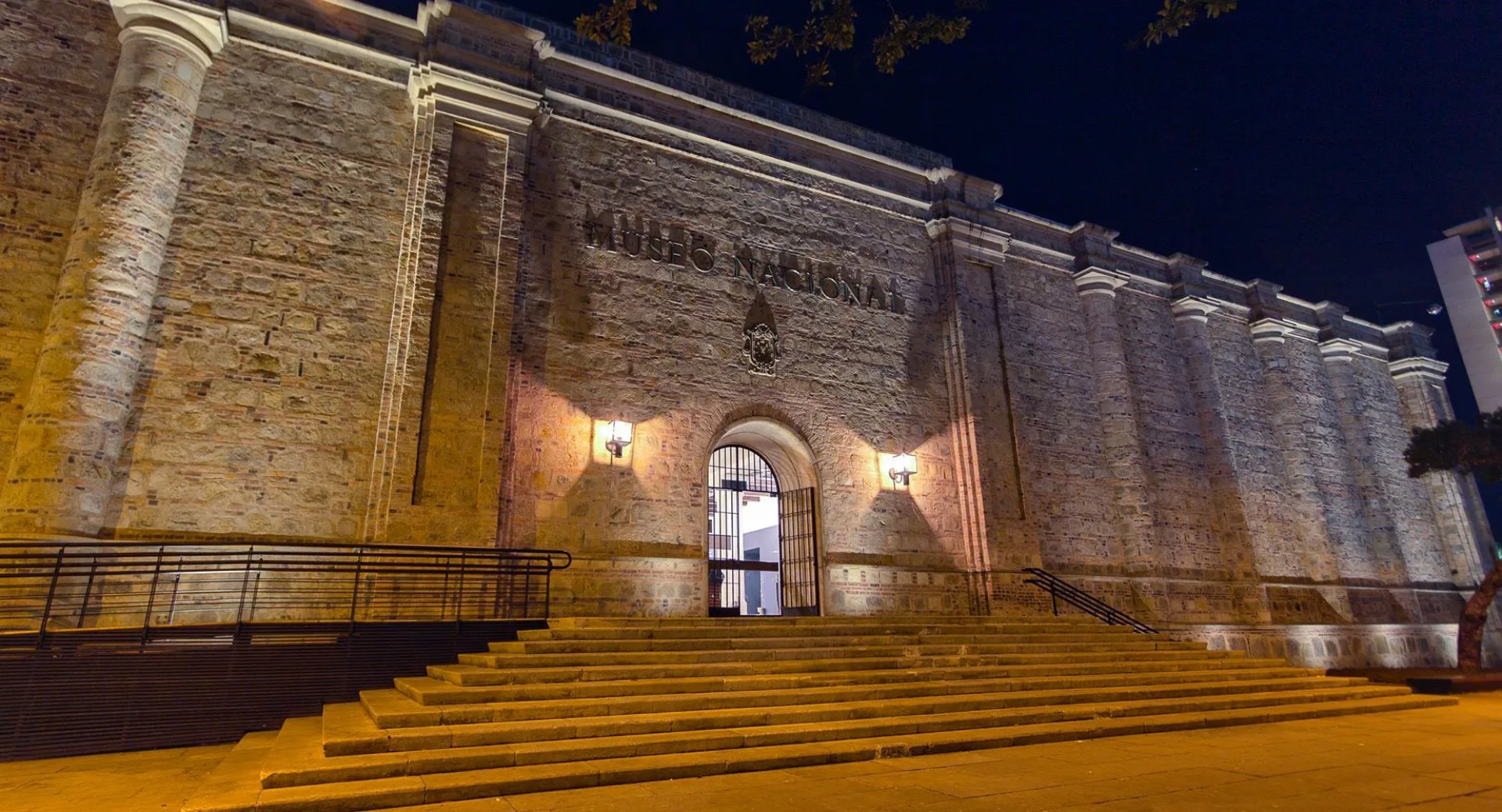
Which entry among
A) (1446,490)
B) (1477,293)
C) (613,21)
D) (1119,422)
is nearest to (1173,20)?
(613,21)

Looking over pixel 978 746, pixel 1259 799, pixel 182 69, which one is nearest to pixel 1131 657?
pixel 978 746

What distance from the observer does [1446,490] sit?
21891 mm

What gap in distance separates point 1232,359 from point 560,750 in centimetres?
2029

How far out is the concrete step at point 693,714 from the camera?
17.8ft

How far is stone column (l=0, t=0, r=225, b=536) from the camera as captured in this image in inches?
308

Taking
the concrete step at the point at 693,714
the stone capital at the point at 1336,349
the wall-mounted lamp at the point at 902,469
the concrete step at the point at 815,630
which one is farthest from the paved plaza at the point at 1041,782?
the stone capital at the point at 1336,349

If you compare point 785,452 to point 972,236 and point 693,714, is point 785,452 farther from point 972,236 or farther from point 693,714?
point 693,714

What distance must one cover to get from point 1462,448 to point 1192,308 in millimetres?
6734

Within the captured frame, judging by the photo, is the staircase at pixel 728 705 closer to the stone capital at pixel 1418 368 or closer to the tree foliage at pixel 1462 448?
the tree foliage at pixel 1462 448

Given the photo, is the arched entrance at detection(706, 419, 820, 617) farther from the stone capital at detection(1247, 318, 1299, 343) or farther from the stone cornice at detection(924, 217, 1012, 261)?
the stone capital at detection(1247, 318, 1299, 343)

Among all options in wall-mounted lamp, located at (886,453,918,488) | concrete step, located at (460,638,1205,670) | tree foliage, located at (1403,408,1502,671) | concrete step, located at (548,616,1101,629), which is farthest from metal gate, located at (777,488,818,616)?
tree foliage, located at (1403,408,1502,671)

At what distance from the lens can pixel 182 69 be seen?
970 centimetres

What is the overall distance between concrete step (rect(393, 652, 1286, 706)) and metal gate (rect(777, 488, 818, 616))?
4.22 m

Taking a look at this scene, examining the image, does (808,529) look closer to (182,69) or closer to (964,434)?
(964,434)
